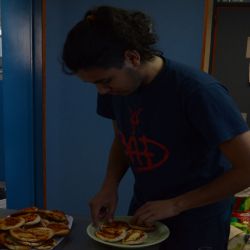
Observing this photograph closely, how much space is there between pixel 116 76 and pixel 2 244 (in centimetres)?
52

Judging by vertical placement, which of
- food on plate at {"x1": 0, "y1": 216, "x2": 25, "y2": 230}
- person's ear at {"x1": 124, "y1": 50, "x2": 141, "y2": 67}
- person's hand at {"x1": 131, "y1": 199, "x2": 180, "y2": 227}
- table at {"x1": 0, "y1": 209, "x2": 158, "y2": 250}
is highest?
person's ear at {"x1": 124, "y1": 50, "x2": 141, "y2": 67}

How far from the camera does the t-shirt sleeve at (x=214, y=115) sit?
970 millimetres

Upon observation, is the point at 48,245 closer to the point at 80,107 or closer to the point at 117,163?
the point at 117,163

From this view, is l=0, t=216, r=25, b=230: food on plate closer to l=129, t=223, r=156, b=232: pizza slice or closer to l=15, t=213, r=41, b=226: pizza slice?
l=15, t=213, r=41, b=226: pizza slice

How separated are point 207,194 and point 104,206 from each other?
33 cm

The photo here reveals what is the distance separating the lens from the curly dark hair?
0.94 m

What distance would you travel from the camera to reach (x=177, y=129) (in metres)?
1.06

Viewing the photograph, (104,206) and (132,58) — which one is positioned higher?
(132,58)

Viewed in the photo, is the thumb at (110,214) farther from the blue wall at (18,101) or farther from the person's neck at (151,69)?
the blue wall at (18,101)

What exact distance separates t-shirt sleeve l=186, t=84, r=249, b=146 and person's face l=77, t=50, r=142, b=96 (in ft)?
0.53

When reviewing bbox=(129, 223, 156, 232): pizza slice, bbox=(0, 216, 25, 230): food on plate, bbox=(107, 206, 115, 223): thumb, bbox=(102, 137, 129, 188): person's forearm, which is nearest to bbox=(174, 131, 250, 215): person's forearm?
bbox=(129, 223, 156, 232): pizza slice

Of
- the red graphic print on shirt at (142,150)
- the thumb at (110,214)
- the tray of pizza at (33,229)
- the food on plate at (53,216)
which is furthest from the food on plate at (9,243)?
the red graphic print on shirt at (142,150)

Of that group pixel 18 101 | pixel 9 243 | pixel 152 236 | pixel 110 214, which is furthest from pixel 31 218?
pixel 18 101

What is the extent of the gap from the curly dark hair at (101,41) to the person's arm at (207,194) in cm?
35
